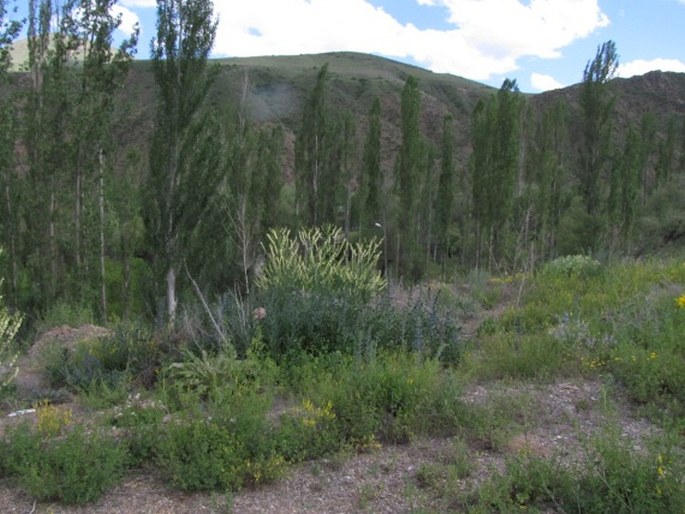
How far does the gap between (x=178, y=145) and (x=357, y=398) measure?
478 inches

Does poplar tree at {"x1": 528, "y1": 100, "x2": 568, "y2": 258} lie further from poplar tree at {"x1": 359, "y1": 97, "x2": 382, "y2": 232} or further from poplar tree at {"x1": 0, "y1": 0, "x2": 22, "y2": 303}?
poplar tree at {"x1": 0, "y1": 0, "x2": 22, "y2": 303}

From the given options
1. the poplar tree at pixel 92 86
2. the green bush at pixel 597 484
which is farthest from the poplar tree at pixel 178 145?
the green bush at pixel 597 484

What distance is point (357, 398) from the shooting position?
172 inches

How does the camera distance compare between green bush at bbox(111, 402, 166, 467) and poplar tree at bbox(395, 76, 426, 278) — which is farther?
poplar tree at bbox(395, 76, 426, 278)

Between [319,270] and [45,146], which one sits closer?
[319,270]

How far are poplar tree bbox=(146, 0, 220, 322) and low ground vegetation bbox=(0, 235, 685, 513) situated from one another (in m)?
8.17

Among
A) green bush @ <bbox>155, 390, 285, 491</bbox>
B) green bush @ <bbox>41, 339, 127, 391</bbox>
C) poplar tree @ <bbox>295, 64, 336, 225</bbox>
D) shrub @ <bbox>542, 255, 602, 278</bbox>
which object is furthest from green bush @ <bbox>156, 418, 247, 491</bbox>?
poplar tree @ <bbox>295, 64, 336, 225</bbox>

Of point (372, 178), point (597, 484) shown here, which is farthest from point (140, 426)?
point (372, 178)

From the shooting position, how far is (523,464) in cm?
357

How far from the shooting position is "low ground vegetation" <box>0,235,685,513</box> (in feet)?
11.5

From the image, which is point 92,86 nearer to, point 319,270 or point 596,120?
point 319,270

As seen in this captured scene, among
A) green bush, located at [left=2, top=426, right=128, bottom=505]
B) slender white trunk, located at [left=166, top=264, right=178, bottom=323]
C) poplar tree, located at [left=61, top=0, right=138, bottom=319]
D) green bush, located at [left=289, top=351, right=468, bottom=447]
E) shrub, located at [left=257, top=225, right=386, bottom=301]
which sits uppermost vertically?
poplar tree, located at [left=61, top=0, right=138, bottom=319]

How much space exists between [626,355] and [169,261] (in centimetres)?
1175

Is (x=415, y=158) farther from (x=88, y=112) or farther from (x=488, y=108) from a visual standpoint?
(x=88, y=112)
